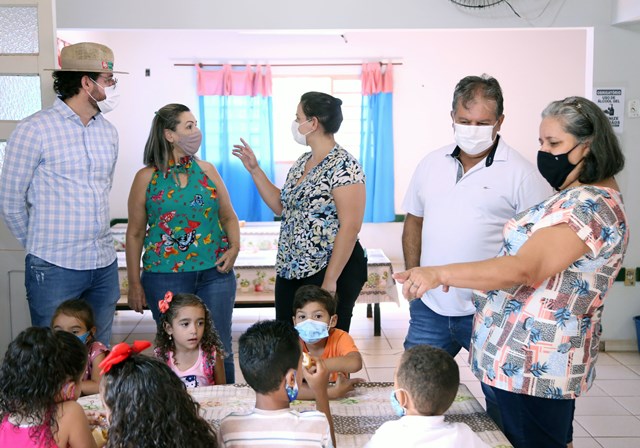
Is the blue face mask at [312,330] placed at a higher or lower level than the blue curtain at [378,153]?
lower

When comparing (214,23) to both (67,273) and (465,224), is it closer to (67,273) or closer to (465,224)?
(67,273)

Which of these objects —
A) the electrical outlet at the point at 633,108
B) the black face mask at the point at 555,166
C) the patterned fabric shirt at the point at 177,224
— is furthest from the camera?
the electrical outlet at the point at 633,108

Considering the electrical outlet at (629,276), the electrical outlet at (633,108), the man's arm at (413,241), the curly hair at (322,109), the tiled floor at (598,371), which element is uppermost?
the electrical outlet at (633,108)

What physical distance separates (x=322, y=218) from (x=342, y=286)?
0.92ft

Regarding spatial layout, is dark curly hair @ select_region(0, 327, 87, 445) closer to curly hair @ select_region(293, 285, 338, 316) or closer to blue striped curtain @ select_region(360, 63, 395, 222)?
curly hair @ select_region(293, 285, 338, 316)

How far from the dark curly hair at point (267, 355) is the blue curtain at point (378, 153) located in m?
5.69

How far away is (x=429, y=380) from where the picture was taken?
63.7 inches

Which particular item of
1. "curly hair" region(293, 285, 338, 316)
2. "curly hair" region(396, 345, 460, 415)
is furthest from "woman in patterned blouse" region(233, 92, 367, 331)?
"curly hair" region(396, 345, 460, 415)

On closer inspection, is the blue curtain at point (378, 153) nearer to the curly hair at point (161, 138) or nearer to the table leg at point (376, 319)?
the table leg at point (376, 319)

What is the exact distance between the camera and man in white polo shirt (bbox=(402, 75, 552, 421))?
2332 millimetres

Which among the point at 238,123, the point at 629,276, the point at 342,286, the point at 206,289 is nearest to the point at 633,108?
the point at 629,276

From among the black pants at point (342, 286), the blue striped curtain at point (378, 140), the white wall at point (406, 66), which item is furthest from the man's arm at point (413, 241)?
the white wall at point (406, 66)

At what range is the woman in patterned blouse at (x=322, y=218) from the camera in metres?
2.72

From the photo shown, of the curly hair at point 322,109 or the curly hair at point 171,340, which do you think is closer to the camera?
the curly hair at point 171,340
